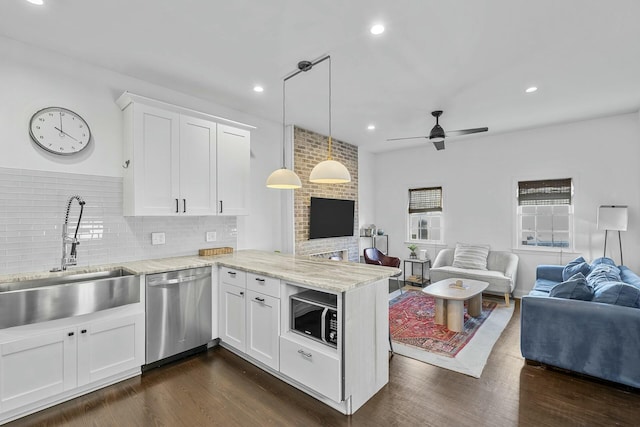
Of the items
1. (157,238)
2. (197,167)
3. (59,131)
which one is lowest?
(157,238)

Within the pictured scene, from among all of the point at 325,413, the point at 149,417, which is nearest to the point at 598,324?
the point at 325,413

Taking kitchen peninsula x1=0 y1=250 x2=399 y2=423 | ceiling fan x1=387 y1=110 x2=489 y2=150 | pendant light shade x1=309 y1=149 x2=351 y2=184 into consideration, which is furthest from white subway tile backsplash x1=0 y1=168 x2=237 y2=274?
ceiling fan x1=387 y1=110 x2=489 y2=150

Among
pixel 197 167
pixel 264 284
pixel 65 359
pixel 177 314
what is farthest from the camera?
pixel 197 167

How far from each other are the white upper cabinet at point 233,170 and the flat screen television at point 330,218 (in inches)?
59.2

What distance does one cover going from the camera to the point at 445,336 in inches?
137

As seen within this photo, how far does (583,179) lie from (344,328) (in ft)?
16.3

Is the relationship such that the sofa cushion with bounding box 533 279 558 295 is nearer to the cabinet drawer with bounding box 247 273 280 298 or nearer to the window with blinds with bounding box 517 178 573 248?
Result: the window with blinds with bounding box 517 178 573 248

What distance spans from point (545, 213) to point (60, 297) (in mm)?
6486

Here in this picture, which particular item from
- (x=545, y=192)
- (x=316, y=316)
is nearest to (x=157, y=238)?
(x=316, y=316)

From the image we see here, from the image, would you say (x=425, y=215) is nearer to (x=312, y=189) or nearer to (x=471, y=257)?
(x=471, y=257)

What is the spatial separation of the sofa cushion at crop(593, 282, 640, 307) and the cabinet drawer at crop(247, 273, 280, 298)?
2.81 meters

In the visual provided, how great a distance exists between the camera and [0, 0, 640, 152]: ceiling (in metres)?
2.14

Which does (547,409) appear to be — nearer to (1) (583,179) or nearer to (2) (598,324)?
(2) (598,324)

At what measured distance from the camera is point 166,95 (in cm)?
342
